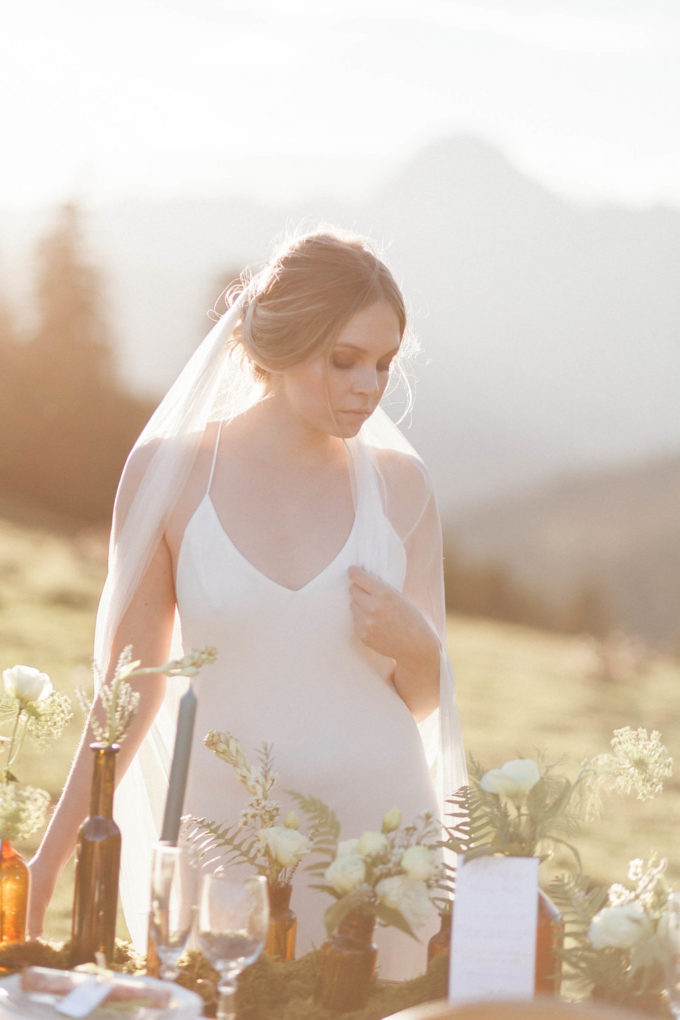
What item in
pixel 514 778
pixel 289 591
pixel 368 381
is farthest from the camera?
pixel 289 591

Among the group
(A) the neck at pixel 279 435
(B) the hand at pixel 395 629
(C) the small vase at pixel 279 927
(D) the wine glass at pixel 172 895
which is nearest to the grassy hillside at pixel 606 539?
(A) the neck at pixel 279 435

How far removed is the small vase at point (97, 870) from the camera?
2043 millimetres

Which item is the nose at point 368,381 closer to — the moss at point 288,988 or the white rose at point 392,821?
the white rose at point 392,821

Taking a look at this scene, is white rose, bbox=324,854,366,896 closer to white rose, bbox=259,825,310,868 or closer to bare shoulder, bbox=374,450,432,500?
white rose, bbox=259,825,310,868

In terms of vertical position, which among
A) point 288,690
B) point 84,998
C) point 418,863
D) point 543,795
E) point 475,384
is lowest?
point 84,998

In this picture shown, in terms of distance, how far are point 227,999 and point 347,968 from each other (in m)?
0.24

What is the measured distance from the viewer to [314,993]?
2.00 meters

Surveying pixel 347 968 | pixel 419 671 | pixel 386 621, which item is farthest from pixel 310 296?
pixel 347 968

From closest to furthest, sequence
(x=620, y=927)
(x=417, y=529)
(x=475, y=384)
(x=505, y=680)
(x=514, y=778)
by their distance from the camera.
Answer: (x=620, y=927)
(x=514, y=778)
(x=417, y=529)
(x=505, y=680)
(x=475, y=384)

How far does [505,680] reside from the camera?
18.1 m

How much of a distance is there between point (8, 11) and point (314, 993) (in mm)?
20870

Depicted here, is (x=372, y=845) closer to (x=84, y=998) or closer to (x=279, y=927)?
(x=279, y=927)

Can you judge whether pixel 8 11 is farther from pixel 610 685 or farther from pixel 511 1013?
pixel 511 1013

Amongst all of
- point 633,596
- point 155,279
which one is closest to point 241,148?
point 155,279
